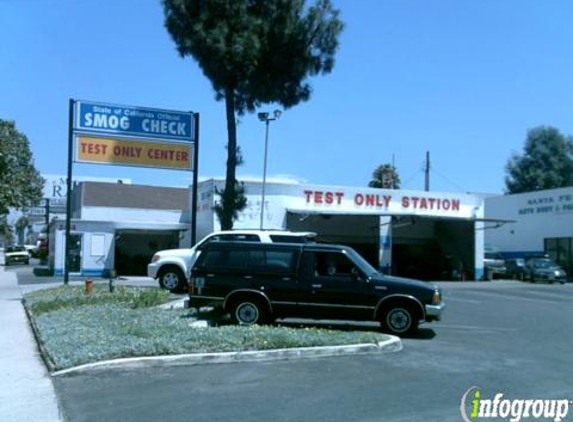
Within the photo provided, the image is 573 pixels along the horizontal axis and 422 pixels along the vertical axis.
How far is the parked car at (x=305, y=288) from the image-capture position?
13.5 metres

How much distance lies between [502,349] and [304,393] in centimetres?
Answer: 528

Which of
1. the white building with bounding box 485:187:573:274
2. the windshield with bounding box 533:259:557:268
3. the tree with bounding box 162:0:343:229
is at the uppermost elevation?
the tree with bounding box 162:0:343:229

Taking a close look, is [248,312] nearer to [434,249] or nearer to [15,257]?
[434,249]

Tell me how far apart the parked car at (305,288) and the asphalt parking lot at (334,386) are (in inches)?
33.8

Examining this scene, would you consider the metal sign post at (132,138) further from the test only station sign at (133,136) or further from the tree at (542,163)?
the tree at (542,163)

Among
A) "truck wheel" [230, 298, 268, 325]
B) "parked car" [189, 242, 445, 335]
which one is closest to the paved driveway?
"parked car" [189, 242, 445, 335]

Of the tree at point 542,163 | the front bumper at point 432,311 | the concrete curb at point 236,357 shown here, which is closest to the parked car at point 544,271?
the front bumper at point 432,311

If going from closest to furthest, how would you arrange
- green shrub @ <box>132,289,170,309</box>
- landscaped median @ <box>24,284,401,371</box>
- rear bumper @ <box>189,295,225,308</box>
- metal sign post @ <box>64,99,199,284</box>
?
landscaped median @ <box>24,284,401,371</box>
rear bumper @ <box>189,295,225,308</box>
green shrub @ <box>132,289,170,309</box>
metal sign post @ <box>64,99,199,284</box>

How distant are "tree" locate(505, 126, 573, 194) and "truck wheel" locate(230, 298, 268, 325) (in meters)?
69.1

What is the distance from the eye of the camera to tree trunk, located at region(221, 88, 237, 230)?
26.9m

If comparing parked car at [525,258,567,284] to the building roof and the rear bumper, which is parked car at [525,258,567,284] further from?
the rear bumper

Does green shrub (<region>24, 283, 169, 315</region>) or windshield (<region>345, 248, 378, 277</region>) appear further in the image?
green shrub (<region>24, 283, 169, 315</region>)

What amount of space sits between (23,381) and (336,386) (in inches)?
164

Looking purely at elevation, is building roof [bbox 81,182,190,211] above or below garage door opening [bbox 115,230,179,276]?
above
